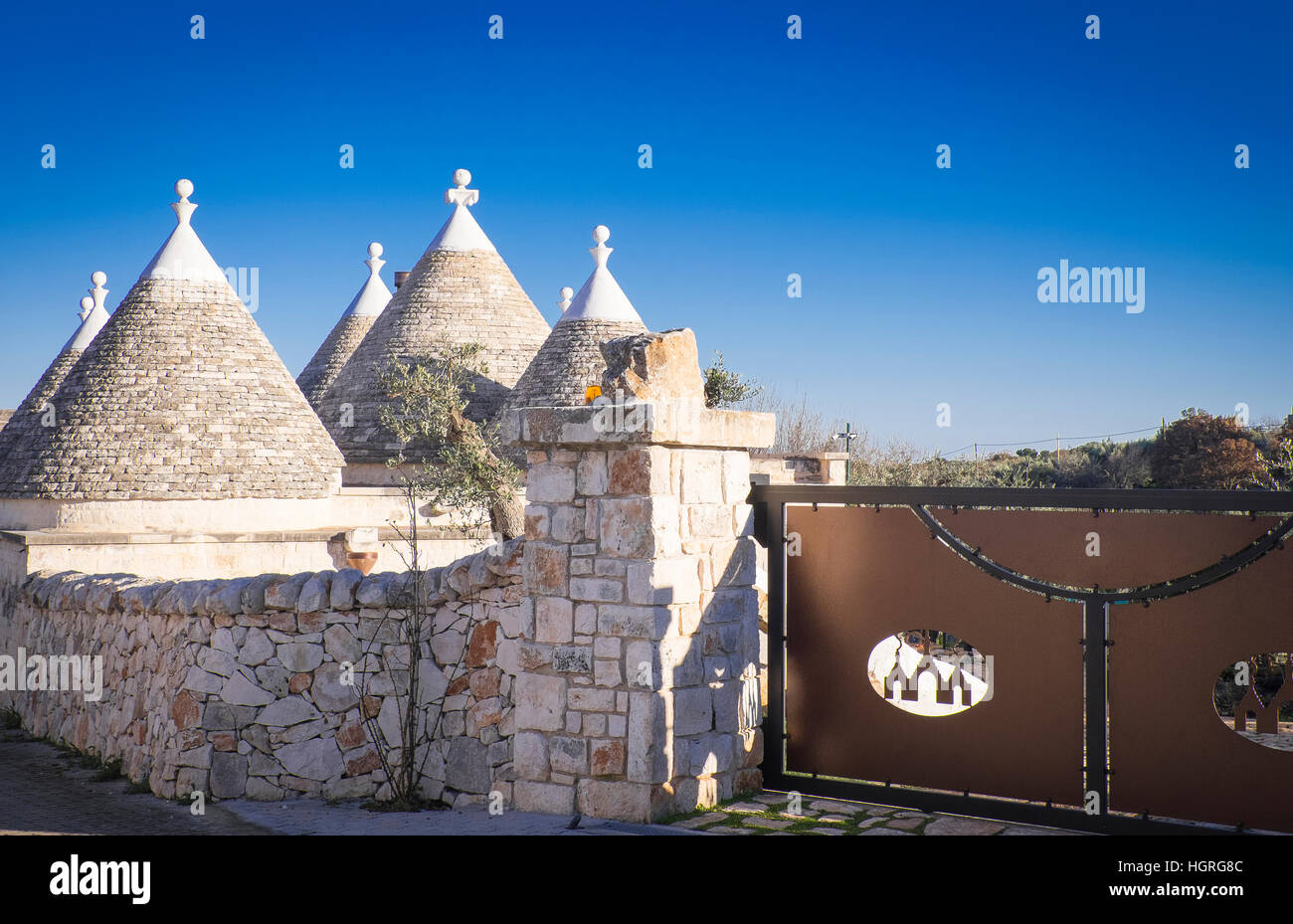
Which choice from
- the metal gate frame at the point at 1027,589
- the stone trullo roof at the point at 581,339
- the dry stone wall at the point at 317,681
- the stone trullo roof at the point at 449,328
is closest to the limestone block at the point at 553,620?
the dry stone wall at the point at 317,681

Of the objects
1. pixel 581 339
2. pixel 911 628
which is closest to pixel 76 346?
pixel 581 339

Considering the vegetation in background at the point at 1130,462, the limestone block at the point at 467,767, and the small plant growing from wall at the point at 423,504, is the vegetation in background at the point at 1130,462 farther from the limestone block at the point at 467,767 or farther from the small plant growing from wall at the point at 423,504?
the limestone block at the point at 467,767

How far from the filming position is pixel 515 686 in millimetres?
5551

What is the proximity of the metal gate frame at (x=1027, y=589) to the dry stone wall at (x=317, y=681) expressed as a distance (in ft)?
4.38

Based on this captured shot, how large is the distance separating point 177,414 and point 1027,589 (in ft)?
39.1

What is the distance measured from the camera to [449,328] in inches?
801

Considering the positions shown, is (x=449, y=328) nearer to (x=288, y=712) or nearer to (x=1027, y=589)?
(x=288, y=712)

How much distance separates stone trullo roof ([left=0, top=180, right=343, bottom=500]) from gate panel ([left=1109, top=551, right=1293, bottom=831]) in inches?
446

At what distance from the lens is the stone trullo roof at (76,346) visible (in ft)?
55.2

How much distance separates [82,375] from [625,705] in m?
12.2

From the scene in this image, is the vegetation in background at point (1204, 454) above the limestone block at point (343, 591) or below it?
above
